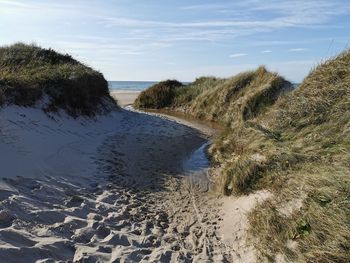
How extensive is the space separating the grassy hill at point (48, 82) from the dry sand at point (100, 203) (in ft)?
2.01

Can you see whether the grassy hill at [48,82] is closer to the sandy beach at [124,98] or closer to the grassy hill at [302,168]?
the sandy beach at [124,98]

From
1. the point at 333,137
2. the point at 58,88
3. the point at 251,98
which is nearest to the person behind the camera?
the point at 333,137

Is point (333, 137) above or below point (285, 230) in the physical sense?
above

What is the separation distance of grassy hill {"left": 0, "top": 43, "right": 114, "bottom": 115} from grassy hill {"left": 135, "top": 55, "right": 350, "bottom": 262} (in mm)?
4813

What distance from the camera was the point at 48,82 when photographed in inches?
491

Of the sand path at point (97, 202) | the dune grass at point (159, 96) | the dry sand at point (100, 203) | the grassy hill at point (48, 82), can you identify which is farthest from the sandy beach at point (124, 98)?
the dry sand at point (100, 203)

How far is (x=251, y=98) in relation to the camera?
15.4m

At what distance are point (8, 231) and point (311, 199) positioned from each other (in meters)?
3.54

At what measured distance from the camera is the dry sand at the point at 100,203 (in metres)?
5.09

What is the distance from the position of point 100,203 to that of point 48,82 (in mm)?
6784

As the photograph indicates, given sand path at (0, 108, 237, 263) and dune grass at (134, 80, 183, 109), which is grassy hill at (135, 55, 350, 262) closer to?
sand path at (0, 108, 237, 263)

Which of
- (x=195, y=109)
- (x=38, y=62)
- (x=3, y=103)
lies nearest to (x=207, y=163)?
(x=3, y=103)

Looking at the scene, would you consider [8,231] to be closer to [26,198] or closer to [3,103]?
[26,198]

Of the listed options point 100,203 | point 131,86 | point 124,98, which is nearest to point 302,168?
point 100,203
